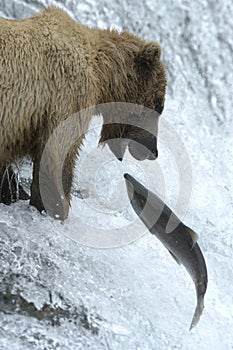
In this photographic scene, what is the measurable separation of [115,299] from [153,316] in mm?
294

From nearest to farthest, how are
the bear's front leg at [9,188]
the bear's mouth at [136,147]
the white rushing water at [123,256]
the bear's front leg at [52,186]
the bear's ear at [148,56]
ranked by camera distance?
the white rushing water at [123,256] → the bear's front leg at [52,186] → the bear's ear at [148,56] → the bear's front leg at [9,188] → the bear's mouth at [136,147]

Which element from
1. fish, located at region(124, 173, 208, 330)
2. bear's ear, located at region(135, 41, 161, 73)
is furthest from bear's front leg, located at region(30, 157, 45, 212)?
bear's ear, located at region(135, 41, 161, 73)

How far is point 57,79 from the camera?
5043 mm

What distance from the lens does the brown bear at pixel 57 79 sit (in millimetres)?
4922

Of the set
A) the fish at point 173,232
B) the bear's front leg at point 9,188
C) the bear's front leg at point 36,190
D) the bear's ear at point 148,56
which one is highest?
the bear's ear at point 148,56

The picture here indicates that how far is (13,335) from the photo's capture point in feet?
13.8

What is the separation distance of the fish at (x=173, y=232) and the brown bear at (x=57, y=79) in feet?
2.86

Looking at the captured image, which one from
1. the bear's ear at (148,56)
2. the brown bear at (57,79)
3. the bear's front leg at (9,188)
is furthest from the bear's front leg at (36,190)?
the bear's ear at (148,56)

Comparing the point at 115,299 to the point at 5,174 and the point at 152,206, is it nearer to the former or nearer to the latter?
the point at 152,206

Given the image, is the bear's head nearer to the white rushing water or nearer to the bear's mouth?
the bear's mouth

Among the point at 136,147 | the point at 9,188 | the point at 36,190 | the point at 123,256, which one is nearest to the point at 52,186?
the point at 36,190

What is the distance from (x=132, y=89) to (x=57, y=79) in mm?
847

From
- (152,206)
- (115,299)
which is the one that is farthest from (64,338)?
(152,206)

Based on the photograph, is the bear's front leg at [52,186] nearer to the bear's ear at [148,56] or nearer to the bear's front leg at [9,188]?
the bear's front leg at [9,188]
